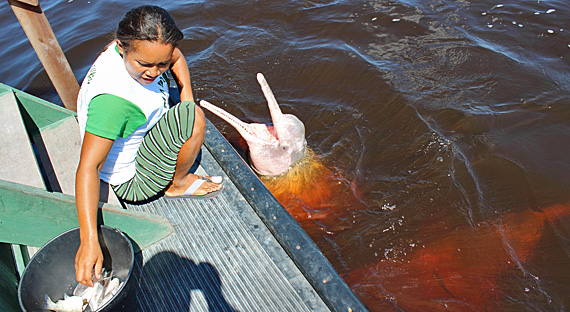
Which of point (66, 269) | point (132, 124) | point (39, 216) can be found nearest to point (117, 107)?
point (132, 124)

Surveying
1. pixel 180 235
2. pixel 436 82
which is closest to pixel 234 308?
pixel 180 235

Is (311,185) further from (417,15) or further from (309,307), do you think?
(417,15)

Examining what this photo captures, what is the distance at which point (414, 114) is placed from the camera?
4730 millimetres

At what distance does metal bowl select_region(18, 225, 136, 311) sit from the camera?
72.7 inches

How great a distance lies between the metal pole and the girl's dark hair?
1.62 m

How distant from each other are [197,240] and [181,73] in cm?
130

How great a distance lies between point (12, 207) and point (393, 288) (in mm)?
2744

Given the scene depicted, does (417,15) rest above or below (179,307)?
above

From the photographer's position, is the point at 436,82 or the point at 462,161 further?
the point at 436,82

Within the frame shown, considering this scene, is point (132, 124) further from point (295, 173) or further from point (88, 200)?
point (295, 173)

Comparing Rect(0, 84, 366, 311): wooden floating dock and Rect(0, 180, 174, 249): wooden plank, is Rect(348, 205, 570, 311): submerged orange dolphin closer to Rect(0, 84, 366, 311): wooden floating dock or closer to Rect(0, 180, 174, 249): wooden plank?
Rect(0, 84, 366, 311): wooden floating dock

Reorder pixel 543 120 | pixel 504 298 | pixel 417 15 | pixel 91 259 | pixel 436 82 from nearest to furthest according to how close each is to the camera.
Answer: pixel 91 259 → pixel 504 298 → pixel 543 120 → pixel 436 82 → pixel 417 15

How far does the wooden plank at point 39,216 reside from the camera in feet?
6.11

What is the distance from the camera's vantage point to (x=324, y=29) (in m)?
6.54
